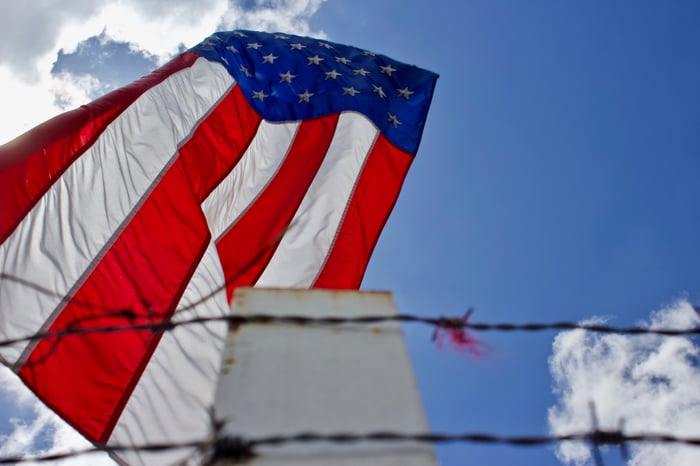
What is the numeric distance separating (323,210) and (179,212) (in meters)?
1.72

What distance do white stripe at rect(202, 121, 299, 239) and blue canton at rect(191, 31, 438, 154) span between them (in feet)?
0.83

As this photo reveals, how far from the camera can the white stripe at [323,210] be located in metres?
5.87

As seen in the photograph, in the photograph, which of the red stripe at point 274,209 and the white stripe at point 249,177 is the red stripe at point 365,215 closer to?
the red stripe at point 274,209

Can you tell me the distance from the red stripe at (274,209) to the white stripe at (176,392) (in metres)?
0.66

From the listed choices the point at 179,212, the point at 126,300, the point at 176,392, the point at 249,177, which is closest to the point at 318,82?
the point at 249,177

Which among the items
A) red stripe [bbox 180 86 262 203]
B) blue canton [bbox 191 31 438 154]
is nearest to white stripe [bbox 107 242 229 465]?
red stripe [bbox 180 86 262 203]

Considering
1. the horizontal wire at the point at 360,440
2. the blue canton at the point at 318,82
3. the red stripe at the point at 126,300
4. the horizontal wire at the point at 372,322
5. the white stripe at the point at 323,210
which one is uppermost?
the blue canton at the point at 318,82

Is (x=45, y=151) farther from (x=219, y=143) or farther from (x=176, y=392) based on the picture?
(x=176, y=392)

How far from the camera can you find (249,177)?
6473 millimetres

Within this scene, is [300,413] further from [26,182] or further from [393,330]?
[26,182]

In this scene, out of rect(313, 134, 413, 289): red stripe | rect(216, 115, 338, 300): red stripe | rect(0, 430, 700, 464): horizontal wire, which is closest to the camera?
rect(0, 430, 700, 464): horizontal wire

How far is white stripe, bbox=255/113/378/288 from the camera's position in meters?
5.87

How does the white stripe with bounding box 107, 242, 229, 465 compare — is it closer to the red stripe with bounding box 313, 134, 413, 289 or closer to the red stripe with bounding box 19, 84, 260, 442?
the red stripe with bounding box 19, 84, 260, 442

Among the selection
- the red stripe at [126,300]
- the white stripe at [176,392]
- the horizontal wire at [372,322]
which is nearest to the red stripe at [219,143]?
the red stripe at [126,300]
